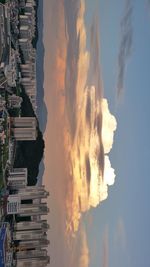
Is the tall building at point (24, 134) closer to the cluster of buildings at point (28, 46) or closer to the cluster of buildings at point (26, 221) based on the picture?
the cluster of buildings at point (26, 221)

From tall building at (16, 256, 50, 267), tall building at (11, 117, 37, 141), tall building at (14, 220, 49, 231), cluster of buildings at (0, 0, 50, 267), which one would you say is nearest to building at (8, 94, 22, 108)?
cluster of buildings at (0, 0, 50, 267)

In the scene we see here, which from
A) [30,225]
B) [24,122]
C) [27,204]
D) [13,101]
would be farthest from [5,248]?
[27,204]

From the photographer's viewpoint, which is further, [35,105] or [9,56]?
[35,105]

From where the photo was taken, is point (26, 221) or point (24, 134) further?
point (26, 221)

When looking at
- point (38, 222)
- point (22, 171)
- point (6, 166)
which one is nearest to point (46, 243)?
point (38, 222)

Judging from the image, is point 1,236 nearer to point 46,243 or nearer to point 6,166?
point 6,166

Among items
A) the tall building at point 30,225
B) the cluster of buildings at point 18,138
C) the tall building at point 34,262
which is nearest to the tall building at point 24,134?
the cluster of buildings at point 18,138

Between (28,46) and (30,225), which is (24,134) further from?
(28,46)

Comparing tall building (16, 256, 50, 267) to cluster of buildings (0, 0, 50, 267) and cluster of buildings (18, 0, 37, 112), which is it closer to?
cluster of buildings (0, 0, 50, 267)
